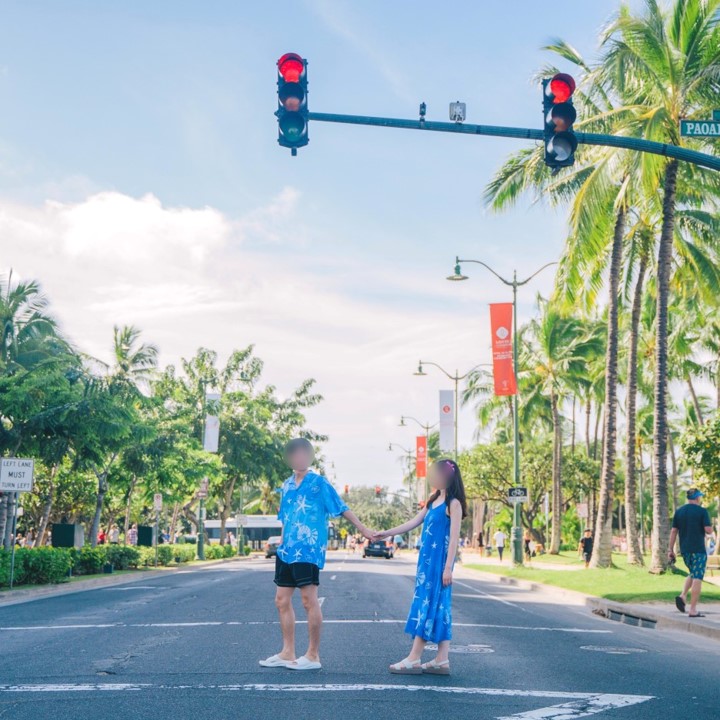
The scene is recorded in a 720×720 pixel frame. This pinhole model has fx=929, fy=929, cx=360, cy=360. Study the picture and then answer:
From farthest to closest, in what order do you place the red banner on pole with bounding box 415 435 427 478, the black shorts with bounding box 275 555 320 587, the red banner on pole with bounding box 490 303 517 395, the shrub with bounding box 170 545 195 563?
the red banner on pole with bounding box 415 435 427 478 < the shrub with bounding box 170 545 195 563 < the red banner on pole with bounding box 490 303 517 395 < the black shorts with bounding box 275 555 320 587

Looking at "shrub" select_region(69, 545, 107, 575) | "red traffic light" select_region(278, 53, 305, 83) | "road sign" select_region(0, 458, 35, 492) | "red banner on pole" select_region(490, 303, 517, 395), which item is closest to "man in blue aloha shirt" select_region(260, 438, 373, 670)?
"red traffic light" select_region(278, 53, 305, 83)

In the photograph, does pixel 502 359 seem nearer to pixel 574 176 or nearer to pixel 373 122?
pixel 574 176

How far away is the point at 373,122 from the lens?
428 inches

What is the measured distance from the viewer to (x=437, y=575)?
7965 millimetres

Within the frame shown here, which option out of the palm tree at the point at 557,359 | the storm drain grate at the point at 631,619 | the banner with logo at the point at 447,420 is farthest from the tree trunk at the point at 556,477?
the storm drain grate at the point at 631,619

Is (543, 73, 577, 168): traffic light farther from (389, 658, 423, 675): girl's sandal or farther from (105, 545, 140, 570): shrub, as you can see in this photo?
(105, 545, 140, 570): shrub

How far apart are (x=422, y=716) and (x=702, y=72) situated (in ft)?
60.5

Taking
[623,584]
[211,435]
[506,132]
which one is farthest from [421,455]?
[506,132]

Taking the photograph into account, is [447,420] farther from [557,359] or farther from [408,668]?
[408,668]

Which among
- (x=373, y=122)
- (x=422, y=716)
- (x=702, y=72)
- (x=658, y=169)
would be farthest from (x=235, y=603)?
(x=702, y=72)

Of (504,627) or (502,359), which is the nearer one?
(504,627)

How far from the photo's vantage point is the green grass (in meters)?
17.8

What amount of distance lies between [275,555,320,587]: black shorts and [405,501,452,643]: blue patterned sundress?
954mm

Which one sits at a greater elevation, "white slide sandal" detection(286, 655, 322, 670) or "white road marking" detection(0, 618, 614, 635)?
"white slide sandal" detection(286, 655, 322, 670)
